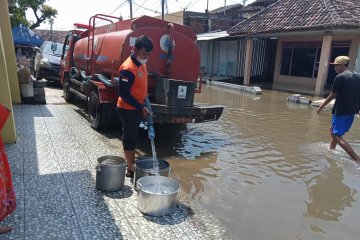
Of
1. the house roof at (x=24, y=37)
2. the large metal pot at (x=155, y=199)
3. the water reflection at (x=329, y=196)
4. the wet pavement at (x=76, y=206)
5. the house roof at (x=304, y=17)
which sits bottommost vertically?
the water reflection at (x=329, y=196)

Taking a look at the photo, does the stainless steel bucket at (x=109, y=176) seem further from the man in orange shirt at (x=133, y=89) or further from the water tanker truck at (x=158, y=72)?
the water tanker truck at (x=158, y=72)

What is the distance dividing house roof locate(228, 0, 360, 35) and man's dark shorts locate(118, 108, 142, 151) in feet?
43.1

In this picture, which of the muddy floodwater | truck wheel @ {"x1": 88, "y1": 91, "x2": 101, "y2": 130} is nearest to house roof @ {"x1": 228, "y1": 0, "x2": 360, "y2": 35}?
the muddy floodwater

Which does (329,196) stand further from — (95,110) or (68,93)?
(68,93)

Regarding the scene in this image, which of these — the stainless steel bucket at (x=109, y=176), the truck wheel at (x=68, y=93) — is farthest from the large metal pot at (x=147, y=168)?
the truck wheel at (x=68, y=93)

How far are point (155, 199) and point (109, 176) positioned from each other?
2.73 feet

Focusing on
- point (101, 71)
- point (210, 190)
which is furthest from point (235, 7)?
point (210, 190)

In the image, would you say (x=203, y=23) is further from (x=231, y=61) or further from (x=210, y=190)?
(x=210, y=190)

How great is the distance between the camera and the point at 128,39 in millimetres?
6535

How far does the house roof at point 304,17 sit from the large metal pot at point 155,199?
13.7 m

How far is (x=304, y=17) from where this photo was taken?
56.7 feet

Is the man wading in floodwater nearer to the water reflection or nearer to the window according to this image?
the water reflection

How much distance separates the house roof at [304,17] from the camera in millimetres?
15223

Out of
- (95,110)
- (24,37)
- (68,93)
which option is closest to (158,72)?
(95,110)
